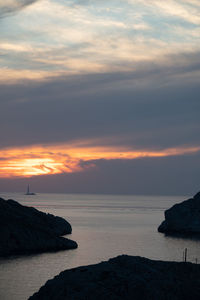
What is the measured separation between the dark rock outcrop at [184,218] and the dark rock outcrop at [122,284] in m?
103

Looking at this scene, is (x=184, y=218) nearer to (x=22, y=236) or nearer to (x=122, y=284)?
(x=22, y=236)

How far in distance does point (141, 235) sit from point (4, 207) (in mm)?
54487

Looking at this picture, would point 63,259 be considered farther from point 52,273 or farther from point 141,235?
point 141,235

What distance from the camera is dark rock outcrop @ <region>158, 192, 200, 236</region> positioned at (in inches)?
5330

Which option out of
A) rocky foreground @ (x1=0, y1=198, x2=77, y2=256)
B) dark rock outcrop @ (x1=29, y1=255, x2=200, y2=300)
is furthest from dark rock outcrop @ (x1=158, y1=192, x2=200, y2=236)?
dark rock outcrop @ (x1=29, y1=255, x2=200, y2=300)

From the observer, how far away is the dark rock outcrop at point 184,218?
13538 cm

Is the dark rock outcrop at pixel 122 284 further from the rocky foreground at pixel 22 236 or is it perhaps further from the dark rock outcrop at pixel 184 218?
the dark rock outcrop at pixel 184 218

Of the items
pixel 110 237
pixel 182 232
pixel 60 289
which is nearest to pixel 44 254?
pixel 110 237

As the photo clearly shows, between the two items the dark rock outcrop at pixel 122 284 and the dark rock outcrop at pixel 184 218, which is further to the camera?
the dark rock outcrop at pixel 184 218

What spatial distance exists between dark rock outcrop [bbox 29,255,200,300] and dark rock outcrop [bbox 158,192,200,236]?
103 meters

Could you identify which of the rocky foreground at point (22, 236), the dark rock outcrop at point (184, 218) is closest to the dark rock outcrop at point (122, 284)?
the rocky foreground at point (22, 236)

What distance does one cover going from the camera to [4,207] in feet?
305

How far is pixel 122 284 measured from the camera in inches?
→ 1241

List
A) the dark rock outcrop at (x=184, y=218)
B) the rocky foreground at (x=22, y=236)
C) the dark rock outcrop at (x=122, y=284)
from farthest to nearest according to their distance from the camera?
the dark rock outcrop at (x=184, y=218)
the rocky foreground at (x=22, y=236)
the dark rock outcrop at (x=122, y=284)
